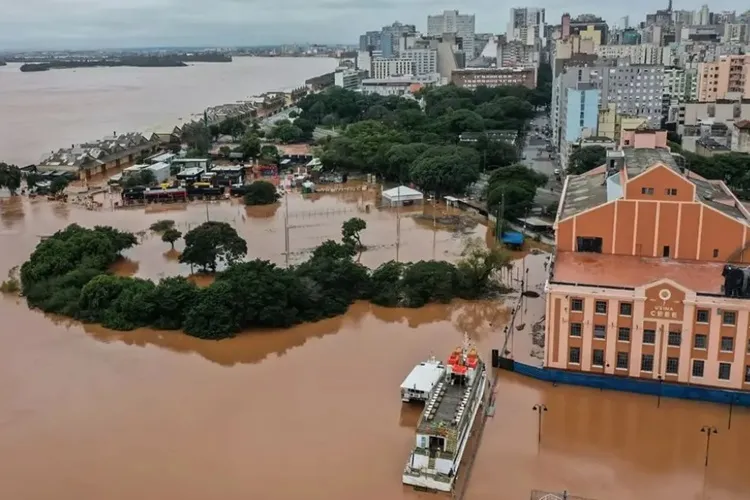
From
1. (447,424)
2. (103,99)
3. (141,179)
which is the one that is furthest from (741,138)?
(103,99)

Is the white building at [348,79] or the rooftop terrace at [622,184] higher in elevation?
the white building at [348,79]

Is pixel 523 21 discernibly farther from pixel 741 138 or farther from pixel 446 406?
pixel 446 406

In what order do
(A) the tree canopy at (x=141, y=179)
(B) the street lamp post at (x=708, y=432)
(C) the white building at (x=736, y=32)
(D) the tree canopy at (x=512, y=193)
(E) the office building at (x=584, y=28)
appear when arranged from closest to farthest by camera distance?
(B) the street lamp post at (x=708, y=432), (D) the tree canopy at (x=512, y=193), (A) the tree canopy at (x=141, y=179), (C) the white building at (x=736, y=32), (E) the office building at (x=584, y=28)

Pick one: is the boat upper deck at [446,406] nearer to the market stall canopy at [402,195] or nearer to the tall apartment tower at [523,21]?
the market stall canopy at [402,195]

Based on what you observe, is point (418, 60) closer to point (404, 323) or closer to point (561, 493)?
point (404, 323)

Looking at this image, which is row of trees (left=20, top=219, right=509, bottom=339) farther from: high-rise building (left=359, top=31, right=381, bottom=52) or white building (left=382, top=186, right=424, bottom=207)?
high-rise building (left=359, top=31, right=381, bottom=52)

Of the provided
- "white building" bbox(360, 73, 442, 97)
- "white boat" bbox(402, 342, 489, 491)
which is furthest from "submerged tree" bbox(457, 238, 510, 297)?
"white building" bbox(360, 73, 442, 97)

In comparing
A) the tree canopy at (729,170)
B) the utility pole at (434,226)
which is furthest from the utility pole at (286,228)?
the tree canopy at (729,170)
